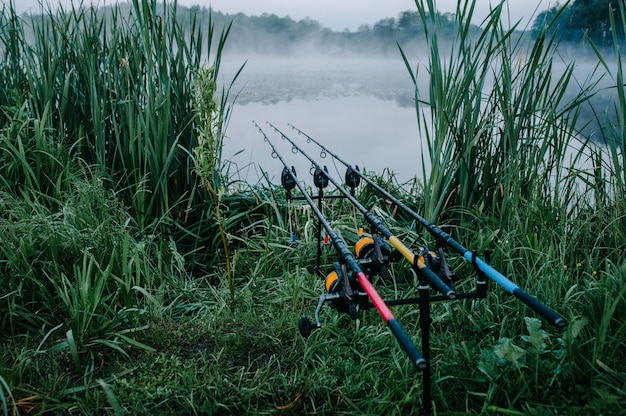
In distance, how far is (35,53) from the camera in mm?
3027

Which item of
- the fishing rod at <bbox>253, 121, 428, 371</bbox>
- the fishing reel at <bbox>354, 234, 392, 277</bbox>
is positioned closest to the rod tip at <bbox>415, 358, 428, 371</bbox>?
the fishing rod at <bbox>253, 121, 428, 371</bbox>

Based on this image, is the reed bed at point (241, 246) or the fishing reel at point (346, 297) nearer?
the fishing reel at point (346, 297)

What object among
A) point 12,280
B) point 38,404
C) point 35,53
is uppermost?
point 35,53

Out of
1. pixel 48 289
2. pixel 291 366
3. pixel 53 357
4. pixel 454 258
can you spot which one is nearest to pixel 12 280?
pixel 48 289

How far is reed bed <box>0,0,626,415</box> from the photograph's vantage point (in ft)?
5.46

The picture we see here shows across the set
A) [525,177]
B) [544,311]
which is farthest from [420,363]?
[525,177]

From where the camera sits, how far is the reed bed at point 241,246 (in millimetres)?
1665

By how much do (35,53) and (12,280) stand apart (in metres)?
1.50

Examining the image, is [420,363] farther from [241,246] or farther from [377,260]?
[241,246]

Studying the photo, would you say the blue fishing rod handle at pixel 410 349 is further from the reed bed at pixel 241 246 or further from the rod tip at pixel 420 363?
the reed bed at pixel 241 246

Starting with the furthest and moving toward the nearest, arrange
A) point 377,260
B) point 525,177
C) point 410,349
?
point 525,177 → point 377,260 → point 410,349

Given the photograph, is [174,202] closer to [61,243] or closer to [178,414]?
[61,243]

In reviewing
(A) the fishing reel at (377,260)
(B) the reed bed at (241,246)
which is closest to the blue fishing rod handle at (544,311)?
(B) the reed bed at (241,246)

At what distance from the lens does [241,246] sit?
121 inches
